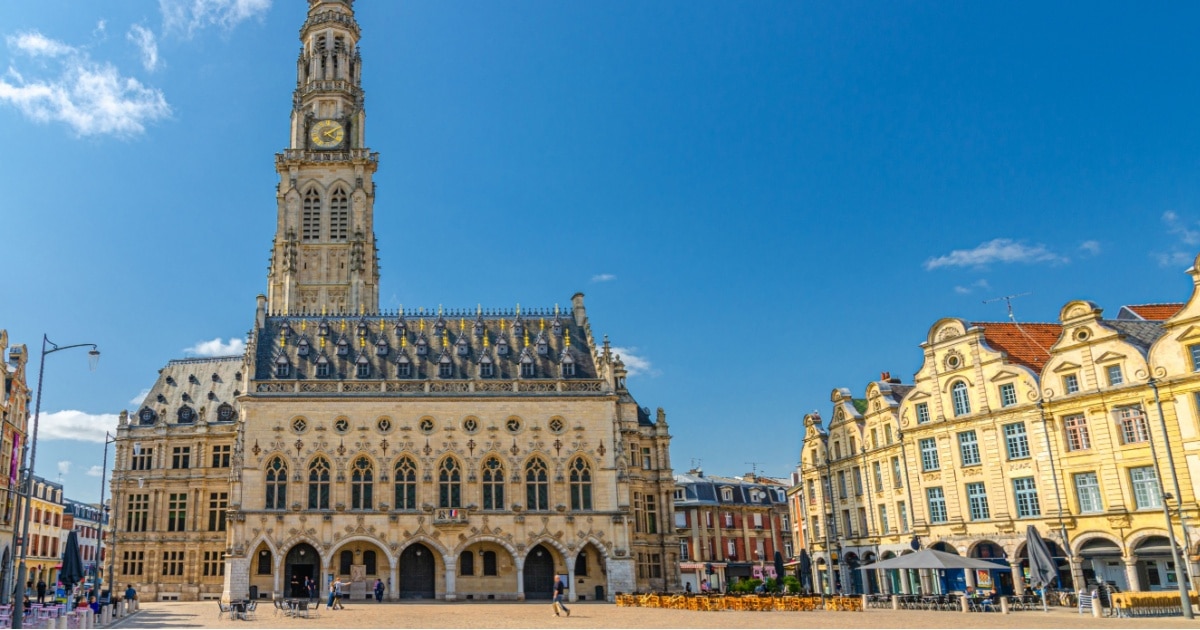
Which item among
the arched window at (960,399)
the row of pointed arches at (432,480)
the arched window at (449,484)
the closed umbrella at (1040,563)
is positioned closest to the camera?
the closed umbrella at (1040,563)

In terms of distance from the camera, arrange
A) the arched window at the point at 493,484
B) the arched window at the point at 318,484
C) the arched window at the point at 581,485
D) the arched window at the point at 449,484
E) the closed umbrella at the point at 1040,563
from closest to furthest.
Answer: the closed umbrella at the point at 1040,563, the arched window at the point at 318,484, the arched window at the point at 449,484, the arched window at the point at 493,484, the arched window at the point at 581,485

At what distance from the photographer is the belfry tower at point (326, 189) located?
7838 centimetres

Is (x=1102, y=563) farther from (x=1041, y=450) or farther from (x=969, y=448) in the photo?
(x=969, y=448)

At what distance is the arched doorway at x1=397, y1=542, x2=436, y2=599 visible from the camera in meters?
52.1

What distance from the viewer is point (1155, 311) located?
4538cm

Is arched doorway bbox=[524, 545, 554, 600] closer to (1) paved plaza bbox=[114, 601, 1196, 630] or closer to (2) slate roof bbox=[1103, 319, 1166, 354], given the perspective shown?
(1) paved plaza bbox=[114, 601, 1196, 630]

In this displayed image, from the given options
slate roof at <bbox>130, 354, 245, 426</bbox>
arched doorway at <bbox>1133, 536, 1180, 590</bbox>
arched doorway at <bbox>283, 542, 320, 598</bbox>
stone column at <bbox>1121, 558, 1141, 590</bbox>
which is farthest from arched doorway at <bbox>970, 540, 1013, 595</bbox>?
slate roof at <bbox>130, 354, 245, 426</bbox>

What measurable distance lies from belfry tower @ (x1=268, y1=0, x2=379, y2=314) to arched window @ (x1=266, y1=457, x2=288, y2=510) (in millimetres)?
25841

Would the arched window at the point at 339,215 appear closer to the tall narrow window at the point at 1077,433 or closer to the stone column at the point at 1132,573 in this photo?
the tall narrow window at the point at 1077,433

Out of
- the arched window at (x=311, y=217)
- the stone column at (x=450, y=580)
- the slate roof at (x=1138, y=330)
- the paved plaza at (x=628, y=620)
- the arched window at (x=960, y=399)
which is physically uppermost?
the arched window at (x=311, y=217)

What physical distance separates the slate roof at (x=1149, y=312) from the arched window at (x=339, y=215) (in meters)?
60.0

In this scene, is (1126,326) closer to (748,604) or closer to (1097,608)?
(1097,608)

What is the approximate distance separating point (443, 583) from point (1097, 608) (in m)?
32.8

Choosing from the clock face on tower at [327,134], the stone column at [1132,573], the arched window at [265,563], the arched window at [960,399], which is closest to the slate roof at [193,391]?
the arched window at [265,563]
